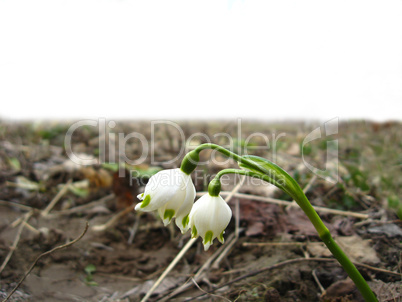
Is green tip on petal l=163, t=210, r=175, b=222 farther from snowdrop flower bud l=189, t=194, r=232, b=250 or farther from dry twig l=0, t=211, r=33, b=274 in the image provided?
dry twig l=0, t=211, r=33, b=274

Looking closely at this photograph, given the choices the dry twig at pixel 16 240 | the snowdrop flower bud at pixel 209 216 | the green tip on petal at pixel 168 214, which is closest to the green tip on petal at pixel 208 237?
the snowdrop flower bud at pixel 209 216

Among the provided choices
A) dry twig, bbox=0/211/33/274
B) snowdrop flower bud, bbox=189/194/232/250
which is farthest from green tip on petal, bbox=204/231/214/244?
dry twig, bbox=0/211/33/274

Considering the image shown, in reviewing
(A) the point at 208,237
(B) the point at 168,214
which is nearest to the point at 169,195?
(B) the point at 168,214

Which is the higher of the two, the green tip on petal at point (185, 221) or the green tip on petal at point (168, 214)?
the green tip on petal at point (168, 214)

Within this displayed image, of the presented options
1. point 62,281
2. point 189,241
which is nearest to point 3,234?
point 62,281

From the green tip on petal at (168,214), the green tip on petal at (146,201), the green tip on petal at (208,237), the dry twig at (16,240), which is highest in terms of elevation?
the green tip on petal at (146,201)

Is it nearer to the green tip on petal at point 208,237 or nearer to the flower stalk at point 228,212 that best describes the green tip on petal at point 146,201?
the flower stalk at point 228,212
